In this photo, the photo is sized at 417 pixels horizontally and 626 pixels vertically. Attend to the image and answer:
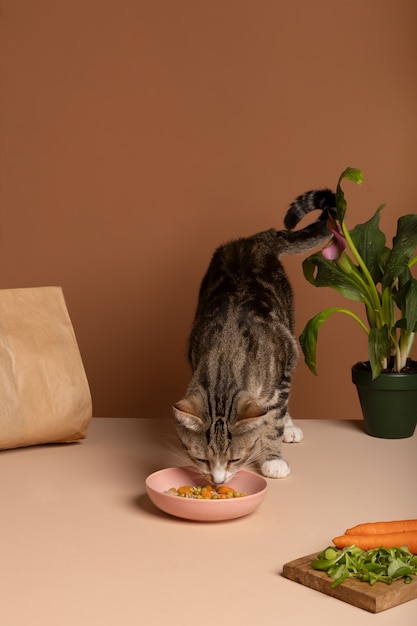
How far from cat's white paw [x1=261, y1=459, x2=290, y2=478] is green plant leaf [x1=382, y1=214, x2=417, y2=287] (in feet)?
2.09

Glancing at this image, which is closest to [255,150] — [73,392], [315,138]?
[315,138]

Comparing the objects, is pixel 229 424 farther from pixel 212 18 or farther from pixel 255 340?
pixel 212 18

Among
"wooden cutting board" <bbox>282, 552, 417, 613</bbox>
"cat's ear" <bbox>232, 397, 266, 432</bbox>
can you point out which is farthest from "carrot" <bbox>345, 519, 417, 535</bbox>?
"cat's ear" <bbox>232, 397, 266, 432</bbox>

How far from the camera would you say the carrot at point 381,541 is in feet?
5.05

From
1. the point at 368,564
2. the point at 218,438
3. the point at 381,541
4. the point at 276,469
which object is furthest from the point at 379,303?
the point at 368,564

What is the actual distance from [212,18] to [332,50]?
44 cm

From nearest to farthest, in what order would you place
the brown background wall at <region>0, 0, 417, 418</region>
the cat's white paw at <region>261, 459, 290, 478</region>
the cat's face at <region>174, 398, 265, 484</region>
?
1. the cat's face at <region>174, 398, 265, 484</region>
2. the cat's white paw at <region>261, 459, 290, 478</region>
3. the brown background wall at <region>0, 0, 417, 418</region>

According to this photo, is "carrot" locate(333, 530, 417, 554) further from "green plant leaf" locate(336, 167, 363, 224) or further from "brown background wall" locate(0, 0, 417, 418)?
"brown background wall" locate(0, 0, 417, 418)

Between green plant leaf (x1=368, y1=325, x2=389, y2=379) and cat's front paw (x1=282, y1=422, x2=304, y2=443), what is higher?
green plant leaf (x1=368, y1=325, x2=389, y2=379)

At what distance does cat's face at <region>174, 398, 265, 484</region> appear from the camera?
6.25 ft

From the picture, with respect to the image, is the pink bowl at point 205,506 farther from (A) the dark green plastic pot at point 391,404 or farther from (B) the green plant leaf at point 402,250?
(B) the green plant leaf at point 402,250

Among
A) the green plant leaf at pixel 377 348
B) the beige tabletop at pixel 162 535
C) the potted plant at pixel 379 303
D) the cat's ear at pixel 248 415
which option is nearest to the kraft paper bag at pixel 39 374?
the beige tabletop at pixel 162 535

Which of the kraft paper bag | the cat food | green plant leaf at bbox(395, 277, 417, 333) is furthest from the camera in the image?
green plant leaf at bbox(395, 277, 417, 333)

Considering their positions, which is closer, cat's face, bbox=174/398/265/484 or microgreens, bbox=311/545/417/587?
microgreens, bbox=311/545/417/587
